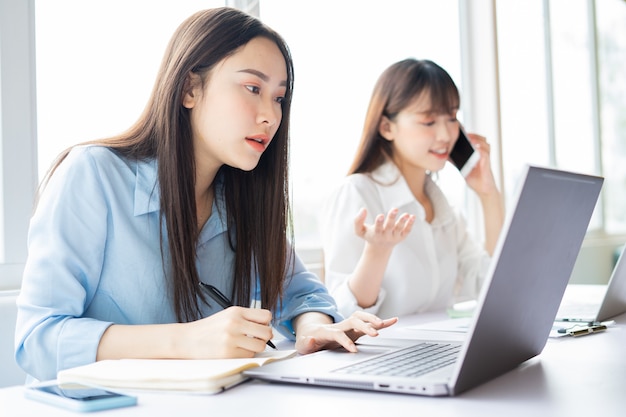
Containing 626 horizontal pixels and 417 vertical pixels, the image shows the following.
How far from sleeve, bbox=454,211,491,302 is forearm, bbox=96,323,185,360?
5.70ft

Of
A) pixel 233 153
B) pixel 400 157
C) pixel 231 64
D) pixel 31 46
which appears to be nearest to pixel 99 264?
pixel 233 153

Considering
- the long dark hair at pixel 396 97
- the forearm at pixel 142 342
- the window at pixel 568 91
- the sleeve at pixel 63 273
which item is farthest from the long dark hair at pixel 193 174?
the window at pixel 568 91

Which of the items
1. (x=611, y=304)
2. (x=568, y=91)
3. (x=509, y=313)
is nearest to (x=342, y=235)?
(x=611, y=304)

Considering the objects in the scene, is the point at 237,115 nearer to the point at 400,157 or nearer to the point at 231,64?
the point at 231,64

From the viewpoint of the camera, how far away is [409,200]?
7.91 feet

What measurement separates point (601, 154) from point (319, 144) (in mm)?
2969

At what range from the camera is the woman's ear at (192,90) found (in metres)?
1.49

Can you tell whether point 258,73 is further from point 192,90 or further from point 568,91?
point 568,91

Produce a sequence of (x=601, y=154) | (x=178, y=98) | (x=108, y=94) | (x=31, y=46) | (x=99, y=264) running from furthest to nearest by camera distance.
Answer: (x=601, y=154) → (x=108, y=94) → (x=31, y=46) → (x=178, y=98) → (x=99, y=264)

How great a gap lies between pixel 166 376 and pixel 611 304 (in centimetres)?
104

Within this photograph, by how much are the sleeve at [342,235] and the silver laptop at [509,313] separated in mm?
1092

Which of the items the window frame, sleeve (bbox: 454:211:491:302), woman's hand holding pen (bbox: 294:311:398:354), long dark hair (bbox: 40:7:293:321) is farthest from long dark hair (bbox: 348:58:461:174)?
woman's hand holding pen (bbox: 294:311:398:354)

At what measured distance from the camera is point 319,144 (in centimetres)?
283

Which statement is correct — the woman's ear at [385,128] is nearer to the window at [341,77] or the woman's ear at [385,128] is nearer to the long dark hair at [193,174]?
the window at [341,77]
